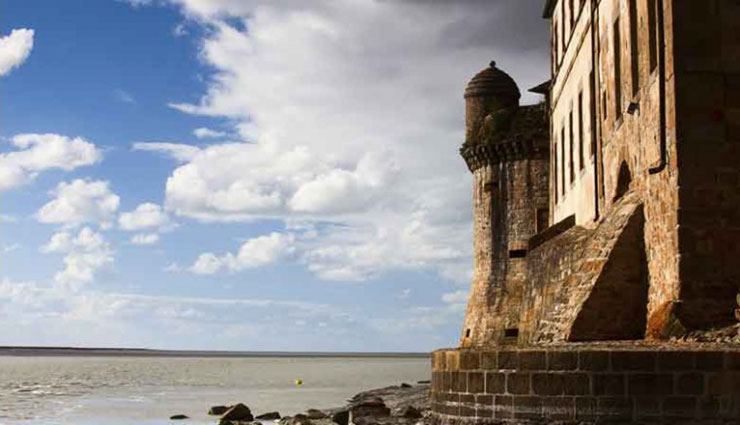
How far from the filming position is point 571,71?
2734 centimetres

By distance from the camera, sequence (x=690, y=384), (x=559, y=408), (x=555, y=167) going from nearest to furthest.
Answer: (x=690, y=384) < (x=559, y=408) < (x=555, y=167)

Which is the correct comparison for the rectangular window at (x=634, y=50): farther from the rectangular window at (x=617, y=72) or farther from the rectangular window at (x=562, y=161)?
the rectangular window at (x=562, y=161)

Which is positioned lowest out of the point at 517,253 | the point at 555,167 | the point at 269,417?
the point at 269,417

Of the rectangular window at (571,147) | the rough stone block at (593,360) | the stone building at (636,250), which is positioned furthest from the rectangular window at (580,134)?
the rough stone block at (593,360)

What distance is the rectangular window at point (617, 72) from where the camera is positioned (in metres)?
19.9

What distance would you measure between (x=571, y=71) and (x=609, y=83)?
22.3ft

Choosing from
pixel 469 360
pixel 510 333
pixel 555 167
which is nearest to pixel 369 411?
pixel 555 167

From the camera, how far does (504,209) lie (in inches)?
1591

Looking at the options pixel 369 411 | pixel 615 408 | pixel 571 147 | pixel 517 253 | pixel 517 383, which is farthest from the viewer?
pixel 517 253

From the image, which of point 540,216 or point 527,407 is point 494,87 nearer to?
point 540,216

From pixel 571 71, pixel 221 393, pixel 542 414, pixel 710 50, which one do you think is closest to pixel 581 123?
pixel 571 71

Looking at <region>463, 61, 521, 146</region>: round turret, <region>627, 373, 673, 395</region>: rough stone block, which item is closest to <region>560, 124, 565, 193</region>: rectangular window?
<region>463, 61, 521, 146</region>: round turret

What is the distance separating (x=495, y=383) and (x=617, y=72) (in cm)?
880

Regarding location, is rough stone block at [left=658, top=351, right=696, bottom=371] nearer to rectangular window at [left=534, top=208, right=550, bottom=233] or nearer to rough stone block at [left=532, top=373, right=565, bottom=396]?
rough stone block at [left=532, top=373, right=565, bottom=396]
